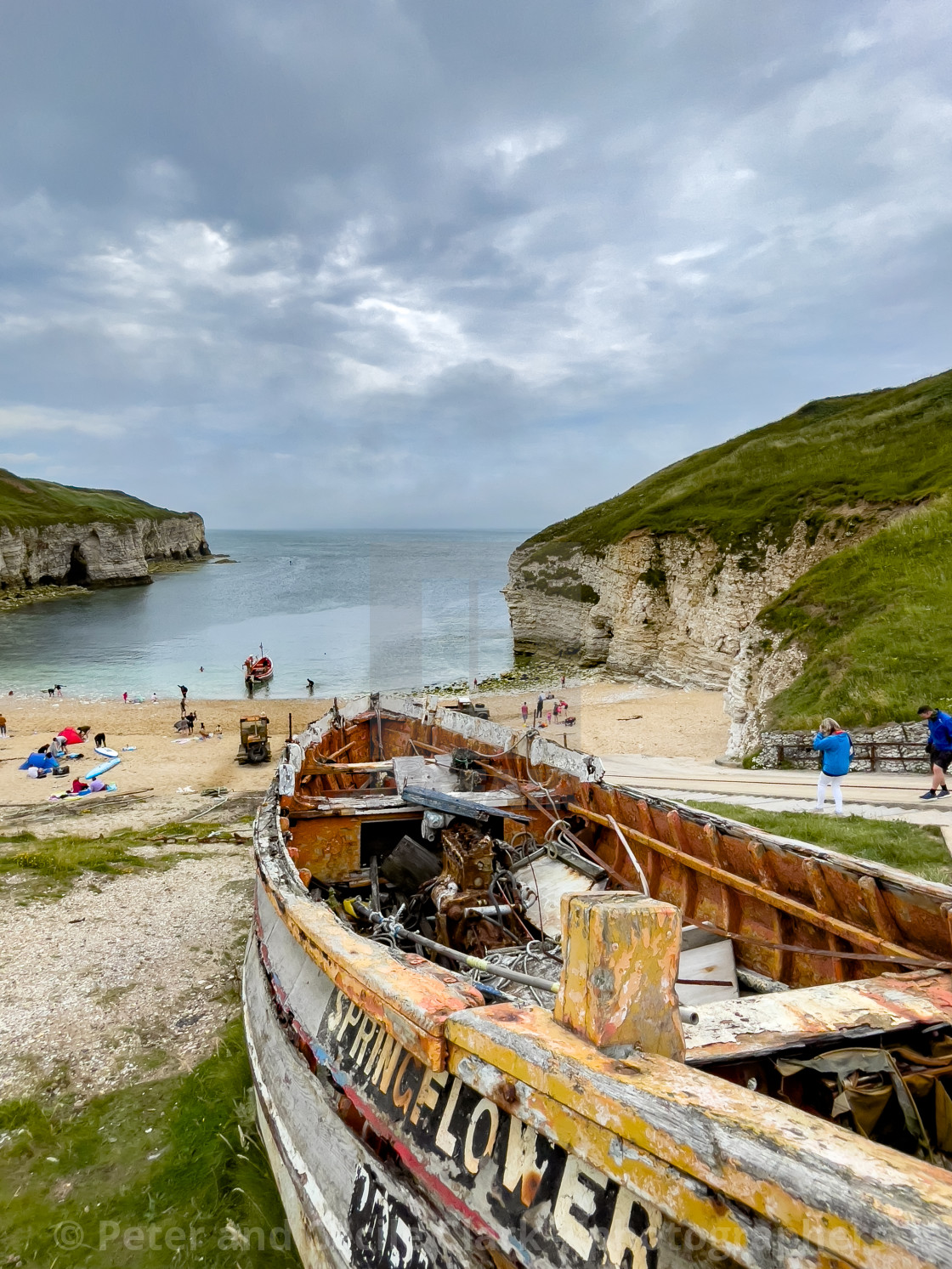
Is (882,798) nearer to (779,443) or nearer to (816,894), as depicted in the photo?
(816,894)

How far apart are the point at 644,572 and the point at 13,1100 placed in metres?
44.1

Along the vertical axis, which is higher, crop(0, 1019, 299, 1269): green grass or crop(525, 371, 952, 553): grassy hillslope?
crop(525, 371, 952, 553): grassy hillslope

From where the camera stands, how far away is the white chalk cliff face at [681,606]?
1028 inches

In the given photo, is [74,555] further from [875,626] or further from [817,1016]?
[817,1016]

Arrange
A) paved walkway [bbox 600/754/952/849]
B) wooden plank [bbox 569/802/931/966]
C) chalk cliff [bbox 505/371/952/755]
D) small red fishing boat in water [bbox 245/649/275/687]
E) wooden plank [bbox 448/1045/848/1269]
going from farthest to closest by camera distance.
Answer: small red fishing boat in water [bbox 245/649/275/687]
chalk cliff [bbox 505/371/952/755]
paved walkway [bbox 600/754/952/849]
wooden plank [bbox 569/802/931/966]
wooden plank [bbox 448/1045/848/1269]

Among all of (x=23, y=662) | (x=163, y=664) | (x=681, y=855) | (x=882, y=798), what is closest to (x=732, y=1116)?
(x=681, y=855)

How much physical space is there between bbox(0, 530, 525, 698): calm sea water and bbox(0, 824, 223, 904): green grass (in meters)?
29.3

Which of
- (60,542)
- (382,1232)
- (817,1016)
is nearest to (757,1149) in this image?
(817,1016)

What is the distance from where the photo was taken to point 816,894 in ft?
16.0

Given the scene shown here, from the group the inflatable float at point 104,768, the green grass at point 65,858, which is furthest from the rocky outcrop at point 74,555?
the green grass at point 65,858

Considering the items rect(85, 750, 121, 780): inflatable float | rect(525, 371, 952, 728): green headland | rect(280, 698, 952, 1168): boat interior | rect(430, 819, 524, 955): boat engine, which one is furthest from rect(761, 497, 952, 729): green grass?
rect(85, 750, 121, 780): inflatable float

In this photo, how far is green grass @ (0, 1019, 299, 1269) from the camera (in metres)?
4.49

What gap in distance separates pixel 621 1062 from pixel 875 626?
22192 mm

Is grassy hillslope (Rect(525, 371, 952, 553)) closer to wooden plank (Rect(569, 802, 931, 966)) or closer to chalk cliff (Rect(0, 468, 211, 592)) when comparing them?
wooden plank (Rect(569, 802, 931, 966))
